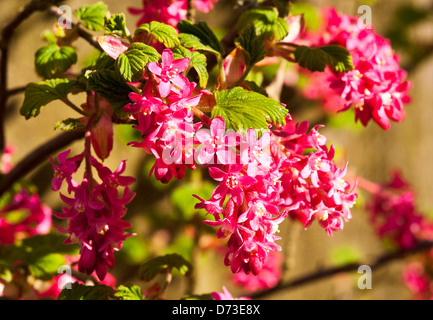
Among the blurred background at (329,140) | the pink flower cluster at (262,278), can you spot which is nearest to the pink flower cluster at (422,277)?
the blurred background at (329,140)

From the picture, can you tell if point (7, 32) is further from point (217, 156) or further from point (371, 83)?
point (371, 83)

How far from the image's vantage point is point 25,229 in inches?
43.3

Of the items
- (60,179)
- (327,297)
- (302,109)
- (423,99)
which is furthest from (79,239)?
(423,99)

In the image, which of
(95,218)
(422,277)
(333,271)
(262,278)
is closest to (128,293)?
(95,218)

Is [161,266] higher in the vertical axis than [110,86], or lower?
lower

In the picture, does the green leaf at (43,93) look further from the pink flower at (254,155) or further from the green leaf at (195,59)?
Result: the pink flower at (254,155)

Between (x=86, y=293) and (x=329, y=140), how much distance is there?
1.27m

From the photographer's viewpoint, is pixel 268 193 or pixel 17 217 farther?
pixel 17 217

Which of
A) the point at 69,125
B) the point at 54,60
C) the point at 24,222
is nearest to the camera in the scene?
the point at 69,125

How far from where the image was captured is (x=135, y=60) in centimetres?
56

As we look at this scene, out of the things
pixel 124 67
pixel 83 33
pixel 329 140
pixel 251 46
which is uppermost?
pixel 329 140

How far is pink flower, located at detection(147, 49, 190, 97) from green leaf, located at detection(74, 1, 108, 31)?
0.28 meters

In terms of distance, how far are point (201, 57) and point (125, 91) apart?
11 centimetres
